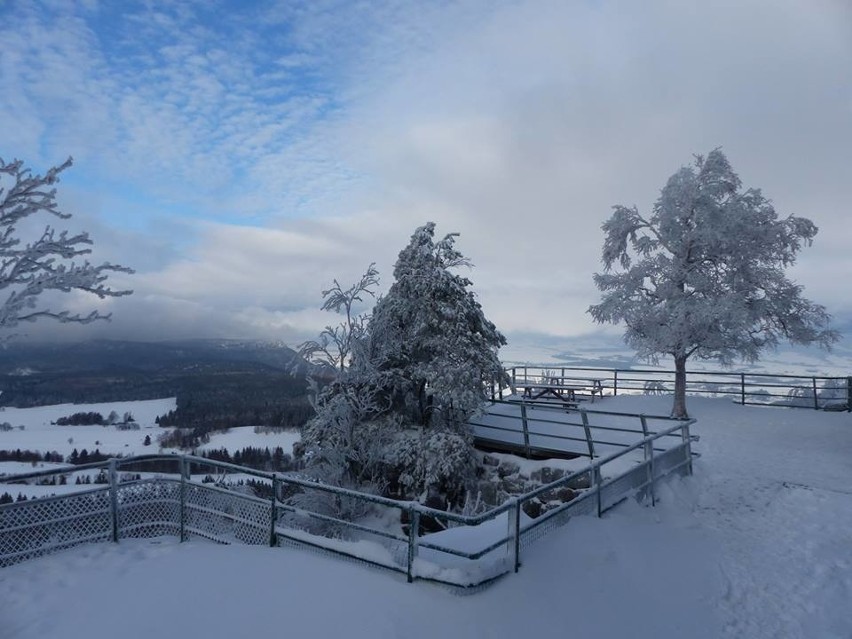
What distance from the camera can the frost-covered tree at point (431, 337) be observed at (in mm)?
16406

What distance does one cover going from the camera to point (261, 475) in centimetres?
729

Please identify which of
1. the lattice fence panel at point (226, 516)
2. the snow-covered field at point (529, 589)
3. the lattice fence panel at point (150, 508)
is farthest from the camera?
the lattice fence panel at point (150, 508)

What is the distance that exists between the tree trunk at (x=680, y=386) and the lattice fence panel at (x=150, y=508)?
14.9 metres

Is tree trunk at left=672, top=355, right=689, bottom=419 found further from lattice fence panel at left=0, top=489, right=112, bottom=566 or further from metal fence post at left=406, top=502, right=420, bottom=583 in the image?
lattice fence panel at left=0, top=489, right=112, bottom=566

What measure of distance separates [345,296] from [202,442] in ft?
408

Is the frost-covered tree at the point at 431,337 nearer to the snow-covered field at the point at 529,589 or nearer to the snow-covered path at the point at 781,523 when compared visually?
the snow-covered path at the point at 781,523

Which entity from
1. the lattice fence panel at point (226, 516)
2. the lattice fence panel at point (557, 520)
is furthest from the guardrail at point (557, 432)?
the lattice fence panel at point (226, 516)

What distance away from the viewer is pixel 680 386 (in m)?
18.3

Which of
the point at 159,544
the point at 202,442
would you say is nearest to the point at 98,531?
the point at 159,544

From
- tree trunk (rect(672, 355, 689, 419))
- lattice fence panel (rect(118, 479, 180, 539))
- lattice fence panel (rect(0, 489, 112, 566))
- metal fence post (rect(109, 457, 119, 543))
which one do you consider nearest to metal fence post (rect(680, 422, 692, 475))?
tree trunk (rect(672, 355, 689, 419))

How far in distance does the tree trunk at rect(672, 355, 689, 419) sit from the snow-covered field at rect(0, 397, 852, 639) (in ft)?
29.8

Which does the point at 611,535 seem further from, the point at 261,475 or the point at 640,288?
the point at 640,288

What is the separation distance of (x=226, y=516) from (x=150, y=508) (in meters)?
1.45

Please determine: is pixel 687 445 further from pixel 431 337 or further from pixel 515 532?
pixel 431 337
